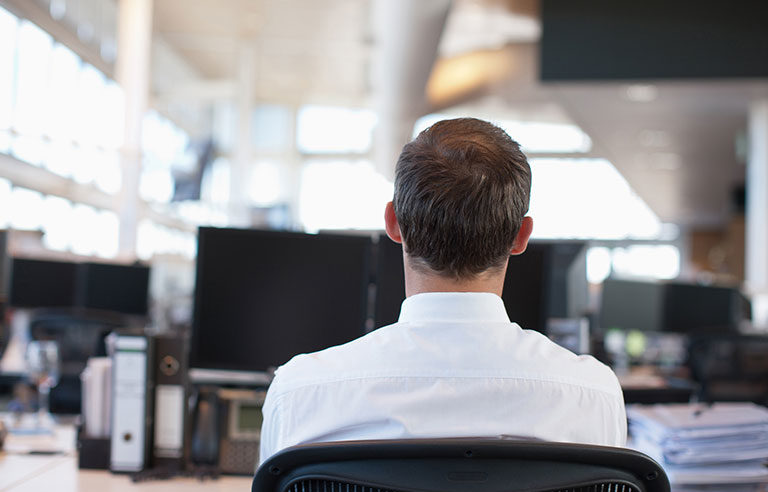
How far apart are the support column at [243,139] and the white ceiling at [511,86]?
257 mm

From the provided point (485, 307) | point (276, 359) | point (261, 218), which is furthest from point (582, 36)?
point (261, 218)

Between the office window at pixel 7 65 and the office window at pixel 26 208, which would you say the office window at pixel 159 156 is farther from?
the office window at pixel 7 65

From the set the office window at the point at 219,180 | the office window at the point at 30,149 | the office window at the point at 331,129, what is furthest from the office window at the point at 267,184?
the office window at the point at 30,149

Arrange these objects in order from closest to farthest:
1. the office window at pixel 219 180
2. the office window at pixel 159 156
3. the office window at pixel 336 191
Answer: the office window at pixel 159 156 < the office window at pixel 219 180 < the office window at pixel 336 191

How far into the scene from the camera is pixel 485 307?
1087 mm

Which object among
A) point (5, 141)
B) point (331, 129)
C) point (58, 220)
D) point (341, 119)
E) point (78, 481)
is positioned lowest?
point (78, 481)

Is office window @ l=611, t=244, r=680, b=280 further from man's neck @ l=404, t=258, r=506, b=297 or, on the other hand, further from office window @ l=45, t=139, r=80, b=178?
man's neck @ l=404, t=258, r=506, b=297

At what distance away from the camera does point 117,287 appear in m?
4.36

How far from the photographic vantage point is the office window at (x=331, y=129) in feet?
56.0

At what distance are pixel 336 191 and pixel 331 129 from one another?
1.46m

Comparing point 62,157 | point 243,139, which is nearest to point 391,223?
point 62,157

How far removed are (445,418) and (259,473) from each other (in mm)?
257

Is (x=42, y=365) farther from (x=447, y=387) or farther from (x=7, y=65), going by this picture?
(x=7, y=65)

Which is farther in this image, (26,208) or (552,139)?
(552,139)
